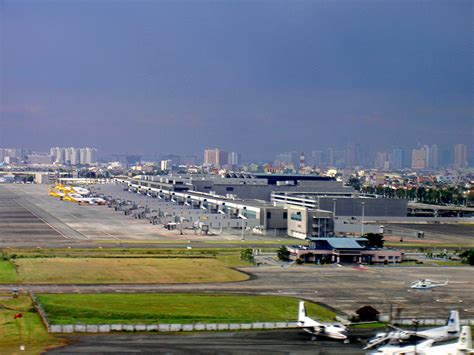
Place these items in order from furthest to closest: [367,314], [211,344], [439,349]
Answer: [367,314]
[211,344]
[439,349]

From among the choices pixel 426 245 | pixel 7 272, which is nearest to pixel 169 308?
pixel 7 272

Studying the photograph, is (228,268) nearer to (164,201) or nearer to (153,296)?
(153,296)

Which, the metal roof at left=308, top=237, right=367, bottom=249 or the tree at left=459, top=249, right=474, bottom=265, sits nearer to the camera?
the tree at left=459, top=249, right=474, bottom=265

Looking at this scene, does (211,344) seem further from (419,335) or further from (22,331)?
(419,335)

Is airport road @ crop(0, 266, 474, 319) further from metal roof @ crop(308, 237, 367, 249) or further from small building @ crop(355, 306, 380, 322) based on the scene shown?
metal roof @ crop(308, 237, 367, 249)

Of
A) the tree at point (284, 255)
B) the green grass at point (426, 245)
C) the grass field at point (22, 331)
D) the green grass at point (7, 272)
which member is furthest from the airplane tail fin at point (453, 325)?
the green grass at point (426, 245)

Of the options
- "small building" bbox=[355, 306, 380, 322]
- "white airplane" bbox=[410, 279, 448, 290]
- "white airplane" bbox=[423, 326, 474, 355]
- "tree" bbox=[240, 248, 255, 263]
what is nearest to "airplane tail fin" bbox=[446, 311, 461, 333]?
"white airplane" bbox=[423, 326, 474, 355]
